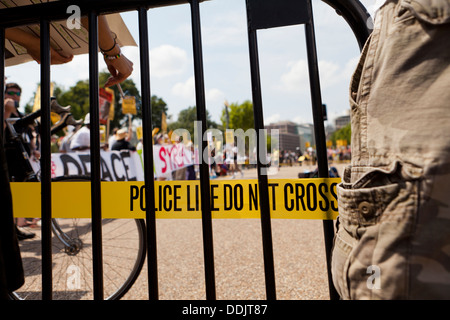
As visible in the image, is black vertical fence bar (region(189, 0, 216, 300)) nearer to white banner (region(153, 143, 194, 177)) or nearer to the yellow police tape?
the yellow police tape

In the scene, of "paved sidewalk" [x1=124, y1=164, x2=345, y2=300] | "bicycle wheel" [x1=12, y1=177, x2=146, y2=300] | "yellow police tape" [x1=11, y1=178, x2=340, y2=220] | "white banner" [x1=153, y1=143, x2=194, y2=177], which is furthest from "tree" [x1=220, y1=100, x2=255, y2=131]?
"yellow police tape" [x1=11, y1=178, x2=340, y2=220]

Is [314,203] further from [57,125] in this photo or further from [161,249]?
[57,125]

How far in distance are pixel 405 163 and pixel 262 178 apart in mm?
511

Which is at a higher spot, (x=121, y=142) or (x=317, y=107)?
(x=121, y=142)

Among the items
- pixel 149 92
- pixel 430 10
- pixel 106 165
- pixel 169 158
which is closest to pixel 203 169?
pixel 149 92

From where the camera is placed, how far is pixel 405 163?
0.63m

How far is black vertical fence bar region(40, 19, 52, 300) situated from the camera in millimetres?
1197
